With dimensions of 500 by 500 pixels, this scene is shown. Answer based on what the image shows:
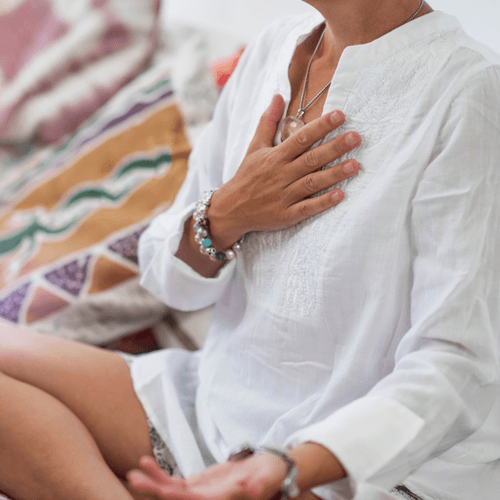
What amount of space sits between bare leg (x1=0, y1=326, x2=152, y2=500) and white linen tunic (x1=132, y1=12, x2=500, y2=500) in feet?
0.16

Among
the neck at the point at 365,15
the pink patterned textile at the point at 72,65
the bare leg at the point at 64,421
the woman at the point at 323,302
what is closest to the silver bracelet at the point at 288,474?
the woman at the point at 323,302

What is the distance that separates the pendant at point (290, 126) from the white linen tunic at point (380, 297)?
55 mm

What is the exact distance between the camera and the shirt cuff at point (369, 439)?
502mm

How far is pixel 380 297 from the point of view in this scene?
0.61m

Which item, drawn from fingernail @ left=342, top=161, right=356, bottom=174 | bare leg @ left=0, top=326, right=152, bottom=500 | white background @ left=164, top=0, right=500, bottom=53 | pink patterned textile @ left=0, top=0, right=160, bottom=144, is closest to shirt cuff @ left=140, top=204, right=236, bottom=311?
bare leg @ left=0, top=326, right=152, bottom=500

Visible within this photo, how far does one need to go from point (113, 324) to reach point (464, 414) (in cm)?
81

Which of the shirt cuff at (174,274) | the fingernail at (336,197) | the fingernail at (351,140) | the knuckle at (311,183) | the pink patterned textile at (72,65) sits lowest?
the shirt cuff at (174,274)

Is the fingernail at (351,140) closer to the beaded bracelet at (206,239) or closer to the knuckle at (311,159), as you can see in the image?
the knuckle at (311,159)

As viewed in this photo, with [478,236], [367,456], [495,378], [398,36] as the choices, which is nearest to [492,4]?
[398,36]

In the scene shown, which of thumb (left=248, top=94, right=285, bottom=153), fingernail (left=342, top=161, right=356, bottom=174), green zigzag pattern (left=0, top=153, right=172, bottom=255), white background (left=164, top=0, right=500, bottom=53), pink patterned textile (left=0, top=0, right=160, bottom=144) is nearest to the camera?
fingernail (left=342, top=161, right=356, bottom=174)

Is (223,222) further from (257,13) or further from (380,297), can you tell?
(257,13)

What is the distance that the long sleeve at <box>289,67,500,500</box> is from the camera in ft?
1.68

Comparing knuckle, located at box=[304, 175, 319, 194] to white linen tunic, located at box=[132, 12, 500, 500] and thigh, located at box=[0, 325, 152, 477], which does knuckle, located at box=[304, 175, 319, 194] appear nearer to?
white linen tunic, located at box=[132, 12, 500, 500]

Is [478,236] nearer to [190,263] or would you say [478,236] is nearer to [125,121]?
[190,263]
